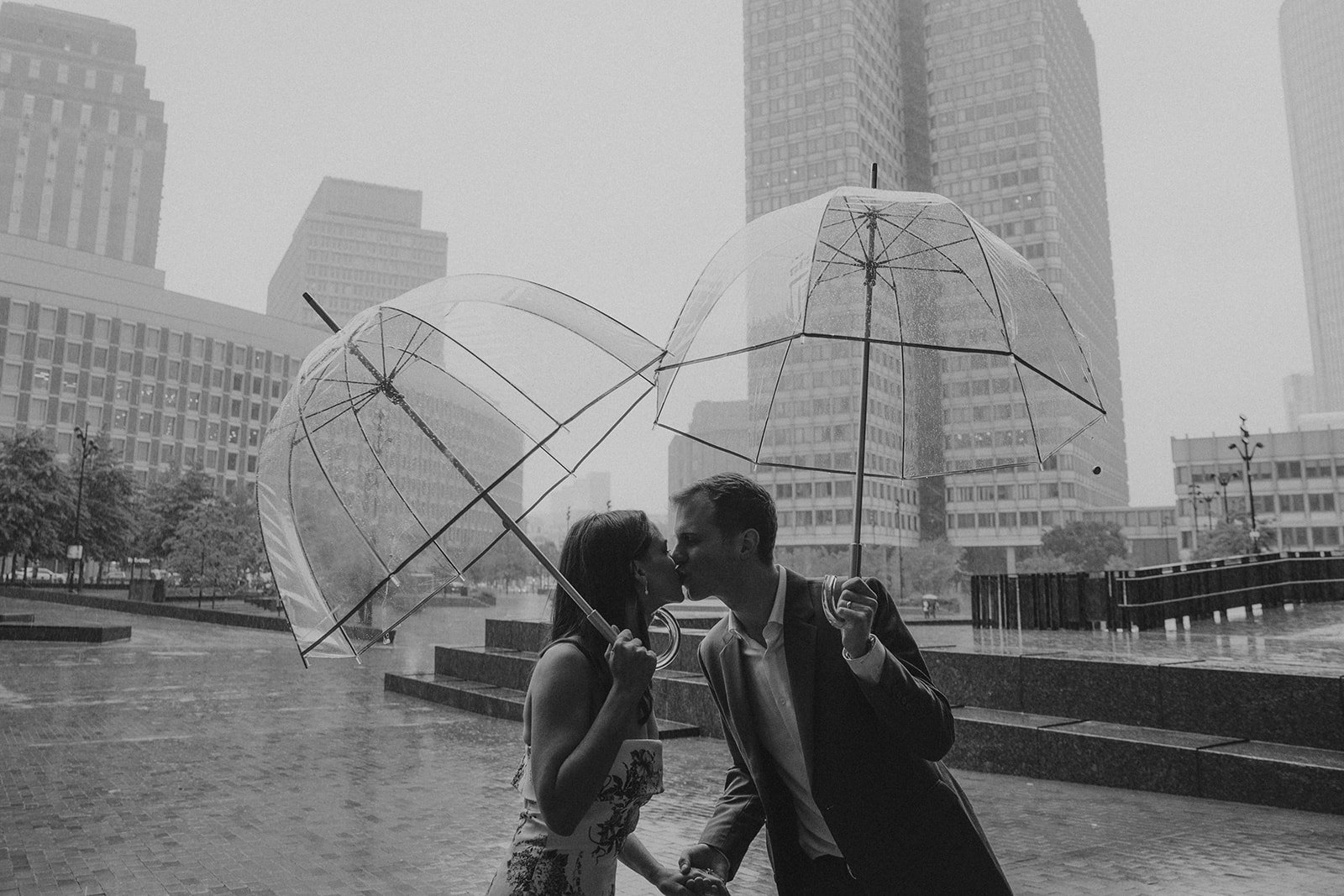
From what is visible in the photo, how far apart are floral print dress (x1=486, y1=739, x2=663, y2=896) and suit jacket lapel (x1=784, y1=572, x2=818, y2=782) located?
374 mm

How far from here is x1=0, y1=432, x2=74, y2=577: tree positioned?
53.7m

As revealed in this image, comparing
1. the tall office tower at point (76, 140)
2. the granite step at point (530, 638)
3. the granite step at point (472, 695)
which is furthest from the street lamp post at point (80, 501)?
the tall office tower at point (76, 140)

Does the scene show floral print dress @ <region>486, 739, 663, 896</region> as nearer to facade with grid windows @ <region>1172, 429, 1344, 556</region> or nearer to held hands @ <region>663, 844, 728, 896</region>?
held hands @ <region>663, 844, 728, 896</region>

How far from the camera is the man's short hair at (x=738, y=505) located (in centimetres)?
248

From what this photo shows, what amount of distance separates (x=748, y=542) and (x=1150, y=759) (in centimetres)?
650

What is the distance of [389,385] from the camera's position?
3.58 metres

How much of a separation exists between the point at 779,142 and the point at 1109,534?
182 ft

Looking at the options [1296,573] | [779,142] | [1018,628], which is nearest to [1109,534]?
[779,142]

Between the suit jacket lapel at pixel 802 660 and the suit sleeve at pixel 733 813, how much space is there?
252mm

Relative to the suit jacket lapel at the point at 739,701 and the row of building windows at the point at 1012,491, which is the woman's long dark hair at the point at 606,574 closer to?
the suit jacket lapel at the point at 739,701

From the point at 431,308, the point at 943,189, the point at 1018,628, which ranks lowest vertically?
the point at 1018,628

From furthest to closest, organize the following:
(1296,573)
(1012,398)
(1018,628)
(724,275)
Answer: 1. (1296,573)
2. (1018,628)
3. (1012,398)
4. (724,275)

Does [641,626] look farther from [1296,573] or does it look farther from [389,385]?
[1296,573]

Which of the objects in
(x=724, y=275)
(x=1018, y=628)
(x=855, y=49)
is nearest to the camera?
(x=724, y=275)
